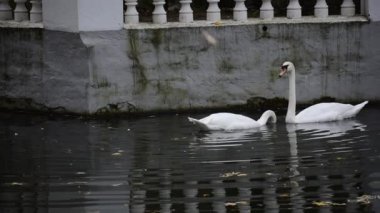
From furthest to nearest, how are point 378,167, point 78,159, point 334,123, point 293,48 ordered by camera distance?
point 293,48, point 334,123, point 78,159, point 378,167

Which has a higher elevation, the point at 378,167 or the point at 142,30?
the point at 142,30

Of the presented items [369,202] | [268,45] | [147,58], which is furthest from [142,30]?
[369,202]

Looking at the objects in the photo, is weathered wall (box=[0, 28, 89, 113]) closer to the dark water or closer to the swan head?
the dark water

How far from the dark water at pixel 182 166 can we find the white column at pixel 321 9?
1709 millimetres

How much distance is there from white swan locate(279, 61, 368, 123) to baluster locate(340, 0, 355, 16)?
1.54 meters

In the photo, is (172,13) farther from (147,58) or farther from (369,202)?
(369,202)

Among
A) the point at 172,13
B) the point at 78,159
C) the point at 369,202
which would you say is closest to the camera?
the point at 369,202

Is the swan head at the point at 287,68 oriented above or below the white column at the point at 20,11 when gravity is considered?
below

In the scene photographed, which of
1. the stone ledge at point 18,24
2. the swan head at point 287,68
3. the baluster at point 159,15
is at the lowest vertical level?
the swan head at point 287,68

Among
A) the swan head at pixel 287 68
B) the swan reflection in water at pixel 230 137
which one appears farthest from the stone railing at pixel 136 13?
the swan reflection in water at pixel 230 137

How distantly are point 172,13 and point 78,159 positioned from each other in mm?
6179

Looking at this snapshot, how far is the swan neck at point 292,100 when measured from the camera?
52.4ft

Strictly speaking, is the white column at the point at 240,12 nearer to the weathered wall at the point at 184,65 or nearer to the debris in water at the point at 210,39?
the weathered wall at the point at 184,65

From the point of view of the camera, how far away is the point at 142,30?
656 inches
